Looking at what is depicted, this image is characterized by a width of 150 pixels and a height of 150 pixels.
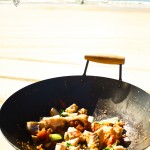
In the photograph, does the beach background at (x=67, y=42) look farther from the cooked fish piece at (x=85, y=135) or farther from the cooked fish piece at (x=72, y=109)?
the cooked fish piece at (x=85, y=135)

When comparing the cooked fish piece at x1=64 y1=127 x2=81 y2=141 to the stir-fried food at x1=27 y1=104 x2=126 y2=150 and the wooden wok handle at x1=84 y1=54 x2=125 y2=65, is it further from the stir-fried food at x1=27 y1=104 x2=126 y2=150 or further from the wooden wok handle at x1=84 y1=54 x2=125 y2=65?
the wooden wok handle at x1=84 y1=54 x2=125 y2=65

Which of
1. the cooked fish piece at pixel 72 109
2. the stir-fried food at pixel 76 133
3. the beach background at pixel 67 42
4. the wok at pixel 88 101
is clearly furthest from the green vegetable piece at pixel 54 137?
the beach background at pixel 67 42

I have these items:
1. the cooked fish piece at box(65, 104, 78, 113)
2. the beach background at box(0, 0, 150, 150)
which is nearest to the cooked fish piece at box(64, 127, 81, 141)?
the cooked fish piece at box(65, 104, 78, 113)

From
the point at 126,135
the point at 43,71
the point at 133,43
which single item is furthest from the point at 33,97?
the point at 133,43

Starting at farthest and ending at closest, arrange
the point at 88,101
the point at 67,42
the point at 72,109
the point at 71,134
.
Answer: the point at 67,42
the point at 88,101
the point at 72,109
the point at 71,134

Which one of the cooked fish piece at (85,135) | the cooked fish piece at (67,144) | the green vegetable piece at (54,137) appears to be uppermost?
the cooked fish piece at (85,135)

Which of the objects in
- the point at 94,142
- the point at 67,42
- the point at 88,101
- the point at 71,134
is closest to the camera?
the point at 94,142

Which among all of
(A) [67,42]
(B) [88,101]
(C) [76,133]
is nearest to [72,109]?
(B) [88,101]

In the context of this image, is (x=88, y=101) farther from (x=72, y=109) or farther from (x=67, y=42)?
(x=67, y=42)
